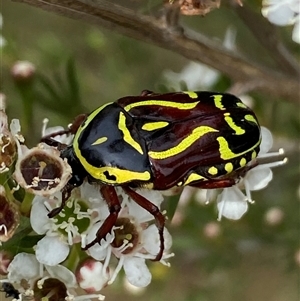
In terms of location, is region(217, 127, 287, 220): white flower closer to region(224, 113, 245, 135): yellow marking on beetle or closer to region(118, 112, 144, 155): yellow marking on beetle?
region(224, 113, 245, 135): yellow marking on beetle

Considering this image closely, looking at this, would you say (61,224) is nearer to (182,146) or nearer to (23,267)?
(23,267)

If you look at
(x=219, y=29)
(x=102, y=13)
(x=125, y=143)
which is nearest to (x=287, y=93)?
(x=125, y=143)

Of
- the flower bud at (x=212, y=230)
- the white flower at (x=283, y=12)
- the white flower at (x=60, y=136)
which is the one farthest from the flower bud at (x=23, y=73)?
the flower bud at (x=212, y=230)

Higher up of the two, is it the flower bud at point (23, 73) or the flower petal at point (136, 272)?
the flower bud at point (23, 73)

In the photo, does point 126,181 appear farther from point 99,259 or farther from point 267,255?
point 267,255

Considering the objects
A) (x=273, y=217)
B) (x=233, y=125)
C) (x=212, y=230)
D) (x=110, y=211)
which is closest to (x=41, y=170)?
(x=110, y=211)

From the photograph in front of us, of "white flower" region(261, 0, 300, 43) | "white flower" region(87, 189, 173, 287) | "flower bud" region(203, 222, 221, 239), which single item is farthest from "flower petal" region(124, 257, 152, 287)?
"flower bud" region(203, 222, 221, 239)

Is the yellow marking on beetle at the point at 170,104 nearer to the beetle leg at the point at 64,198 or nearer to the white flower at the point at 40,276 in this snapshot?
the beetle leg at the point at 64,198
